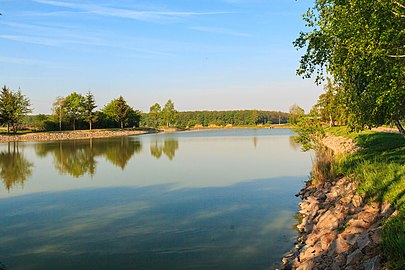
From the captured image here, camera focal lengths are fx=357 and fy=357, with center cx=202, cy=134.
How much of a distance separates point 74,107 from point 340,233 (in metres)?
78.8

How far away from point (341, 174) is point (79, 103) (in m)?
74.3

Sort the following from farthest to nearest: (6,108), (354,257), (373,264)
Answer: (6,108) → (354,257) → (373,264)

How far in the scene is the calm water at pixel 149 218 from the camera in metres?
9.59

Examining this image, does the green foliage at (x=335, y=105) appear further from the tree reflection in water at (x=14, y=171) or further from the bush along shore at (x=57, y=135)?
the bush along shore at (x=57, y=135)

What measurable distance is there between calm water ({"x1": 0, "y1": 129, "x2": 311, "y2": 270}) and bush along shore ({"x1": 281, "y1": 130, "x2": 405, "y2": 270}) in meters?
0.86

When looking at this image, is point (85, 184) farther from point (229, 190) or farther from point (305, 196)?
point (305, 196)

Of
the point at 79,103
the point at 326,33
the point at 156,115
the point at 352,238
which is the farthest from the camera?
the point at 156,115

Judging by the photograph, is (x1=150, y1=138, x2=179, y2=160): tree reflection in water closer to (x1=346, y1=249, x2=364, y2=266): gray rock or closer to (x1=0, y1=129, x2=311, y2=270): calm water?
(x1=0, y1=129, x2=311, y2=270): calm water

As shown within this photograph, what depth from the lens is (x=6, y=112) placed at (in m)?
67.2

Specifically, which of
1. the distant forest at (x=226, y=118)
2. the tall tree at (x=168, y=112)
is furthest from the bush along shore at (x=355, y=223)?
the distant forest at (x=226, y=118)

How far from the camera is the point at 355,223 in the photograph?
8781mm

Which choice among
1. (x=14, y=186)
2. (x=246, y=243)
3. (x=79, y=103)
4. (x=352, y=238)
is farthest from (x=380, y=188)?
(x=79, y=103)

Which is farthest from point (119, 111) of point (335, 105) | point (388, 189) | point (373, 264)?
point (373, 264)

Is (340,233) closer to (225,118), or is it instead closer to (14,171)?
(14,171)
